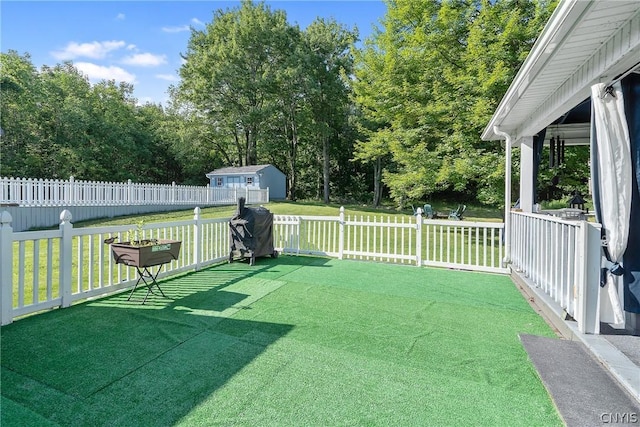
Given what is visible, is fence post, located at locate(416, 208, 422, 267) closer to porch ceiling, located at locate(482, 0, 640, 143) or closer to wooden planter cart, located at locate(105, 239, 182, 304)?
porch ceiling, located at locate(482, 0, 640, 143)

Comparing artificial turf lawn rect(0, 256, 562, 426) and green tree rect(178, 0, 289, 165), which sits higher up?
green tree rect(178, 0, 289, 165)

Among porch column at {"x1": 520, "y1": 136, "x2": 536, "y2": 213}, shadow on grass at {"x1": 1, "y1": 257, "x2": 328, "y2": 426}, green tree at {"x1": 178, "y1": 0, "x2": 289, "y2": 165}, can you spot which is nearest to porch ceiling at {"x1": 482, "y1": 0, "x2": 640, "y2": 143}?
porch column at {"x1": 520, "y1": 136, "x2": 536, "y2": 213}

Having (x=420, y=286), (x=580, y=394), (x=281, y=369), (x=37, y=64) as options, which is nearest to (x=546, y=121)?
(x=420, y=286)

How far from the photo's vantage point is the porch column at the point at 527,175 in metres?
5.77

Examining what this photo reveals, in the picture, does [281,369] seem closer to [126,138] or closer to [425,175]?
[425,175]

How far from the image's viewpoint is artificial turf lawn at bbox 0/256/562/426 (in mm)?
2080

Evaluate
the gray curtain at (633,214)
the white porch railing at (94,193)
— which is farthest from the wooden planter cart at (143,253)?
the white porch railing at (94,193)

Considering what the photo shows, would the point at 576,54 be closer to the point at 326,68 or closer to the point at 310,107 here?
the point at 326,68

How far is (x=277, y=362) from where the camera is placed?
271 centimetres

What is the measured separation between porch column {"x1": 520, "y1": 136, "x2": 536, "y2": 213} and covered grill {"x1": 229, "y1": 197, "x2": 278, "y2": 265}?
469 cm

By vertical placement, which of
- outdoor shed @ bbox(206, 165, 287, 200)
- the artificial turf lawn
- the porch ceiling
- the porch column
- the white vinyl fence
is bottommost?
the artificial turf lawn

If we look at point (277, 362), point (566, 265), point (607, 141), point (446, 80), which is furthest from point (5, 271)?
point (446, 80)

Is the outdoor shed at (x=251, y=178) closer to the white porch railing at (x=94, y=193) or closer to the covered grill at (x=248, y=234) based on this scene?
the white porch railing at (x=94, y=193)

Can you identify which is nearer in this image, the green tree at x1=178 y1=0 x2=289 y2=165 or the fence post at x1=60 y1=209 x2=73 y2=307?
the fence post at x1=60 y1=209 x2=73 y2=307
